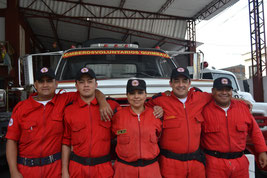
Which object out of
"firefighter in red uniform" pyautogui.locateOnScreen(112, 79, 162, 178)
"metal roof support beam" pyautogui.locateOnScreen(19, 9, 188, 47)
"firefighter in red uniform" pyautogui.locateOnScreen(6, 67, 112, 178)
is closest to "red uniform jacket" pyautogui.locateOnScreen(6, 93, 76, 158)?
"firefighter in red uniform" pyautogui.locateOnScreen(6, 67, 112, 178)

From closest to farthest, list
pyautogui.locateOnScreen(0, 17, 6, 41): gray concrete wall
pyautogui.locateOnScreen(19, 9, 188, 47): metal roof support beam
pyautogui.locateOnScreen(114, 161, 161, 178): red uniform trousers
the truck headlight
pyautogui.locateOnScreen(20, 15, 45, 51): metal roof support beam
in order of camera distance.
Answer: pyautogui.locateOnScreen(114, 161, 161, 178): red uniform trousers
the truck headlight
pyautogui.locateOnScreen(0, 17, 6, 41): gray concrete wall
pyautogui.locateOnScreen(19, 9, 188, 47): metal roof support beam
pyautogui.locateOnScreen(20, 15, 45, 51): metal roof support beam

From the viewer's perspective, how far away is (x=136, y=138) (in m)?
2.04

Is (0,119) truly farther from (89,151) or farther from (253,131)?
(253,131)

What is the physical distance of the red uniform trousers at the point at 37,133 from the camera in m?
2.09

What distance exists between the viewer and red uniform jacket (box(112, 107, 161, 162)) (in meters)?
2.02

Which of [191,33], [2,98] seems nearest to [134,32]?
[191,33]

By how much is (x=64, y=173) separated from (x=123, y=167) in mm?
541

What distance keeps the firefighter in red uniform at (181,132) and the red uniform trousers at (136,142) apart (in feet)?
0.54

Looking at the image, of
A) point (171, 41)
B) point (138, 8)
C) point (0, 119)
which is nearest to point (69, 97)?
point (0, 119)

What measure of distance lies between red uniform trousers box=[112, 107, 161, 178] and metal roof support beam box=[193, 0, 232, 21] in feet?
43.0

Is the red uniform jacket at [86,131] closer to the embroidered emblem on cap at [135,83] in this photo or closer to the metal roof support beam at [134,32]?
the embroidered emblem on cap at [135,83]

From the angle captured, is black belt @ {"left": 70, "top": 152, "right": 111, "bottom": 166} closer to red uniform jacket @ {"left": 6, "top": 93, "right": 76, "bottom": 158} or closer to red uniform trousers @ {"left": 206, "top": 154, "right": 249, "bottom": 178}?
red uniform jacket @ {"left": 6, "top": 93, "right": 76, "bottom": 158}

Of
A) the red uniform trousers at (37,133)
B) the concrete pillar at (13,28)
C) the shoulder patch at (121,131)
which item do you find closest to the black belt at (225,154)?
the shoulder patch at (121,131)

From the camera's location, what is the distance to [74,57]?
392 cm
